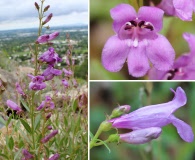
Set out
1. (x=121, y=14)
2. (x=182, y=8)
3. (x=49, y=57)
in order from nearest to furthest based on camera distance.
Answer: (x=182, y=8)
(x=121, y=14)
(x=49, y=57)

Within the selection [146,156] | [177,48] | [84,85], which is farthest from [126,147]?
[84,85]

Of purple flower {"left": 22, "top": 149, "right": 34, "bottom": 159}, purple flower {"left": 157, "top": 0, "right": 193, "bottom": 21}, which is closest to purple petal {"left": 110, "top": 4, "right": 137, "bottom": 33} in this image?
purple flower {"left": 157, "top": 0, "right": 193, "bottom": 21}

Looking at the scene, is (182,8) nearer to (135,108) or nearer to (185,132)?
(185,132)

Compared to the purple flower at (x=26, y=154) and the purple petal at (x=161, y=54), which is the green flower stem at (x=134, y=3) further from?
the purple flower at (x=26, y=154)

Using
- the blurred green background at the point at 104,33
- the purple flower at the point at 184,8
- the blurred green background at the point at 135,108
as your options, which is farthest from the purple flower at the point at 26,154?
the purple flower at the point at 184,8

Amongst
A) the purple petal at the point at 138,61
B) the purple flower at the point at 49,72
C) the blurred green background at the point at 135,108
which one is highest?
the purple petal at the point at 138,61

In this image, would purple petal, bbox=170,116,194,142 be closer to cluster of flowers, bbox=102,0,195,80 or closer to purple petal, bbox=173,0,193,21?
cluster of flowers, bbox=102,0,195,80

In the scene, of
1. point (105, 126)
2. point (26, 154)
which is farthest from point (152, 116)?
point (26, 154)
